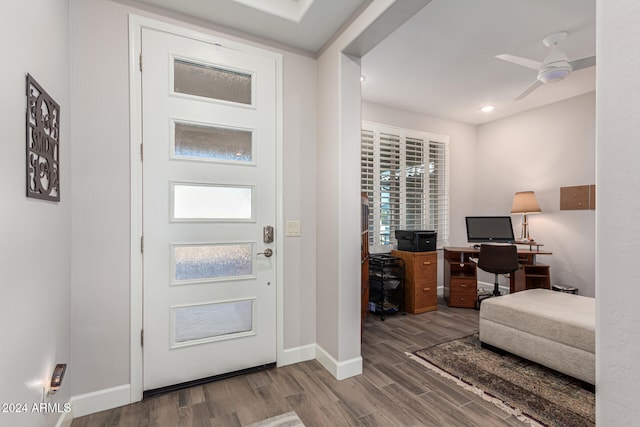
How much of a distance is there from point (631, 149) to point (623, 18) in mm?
356

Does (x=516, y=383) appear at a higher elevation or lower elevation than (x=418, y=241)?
lower

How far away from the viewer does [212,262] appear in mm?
2260

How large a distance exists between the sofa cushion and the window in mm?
1814

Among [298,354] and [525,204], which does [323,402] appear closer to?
[298,354]

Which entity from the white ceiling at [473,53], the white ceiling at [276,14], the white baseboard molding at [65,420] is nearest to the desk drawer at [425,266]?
the white ceiling at [473,53]

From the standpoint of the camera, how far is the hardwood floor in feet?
5.93

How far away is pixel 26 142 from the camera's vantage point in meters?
1.26

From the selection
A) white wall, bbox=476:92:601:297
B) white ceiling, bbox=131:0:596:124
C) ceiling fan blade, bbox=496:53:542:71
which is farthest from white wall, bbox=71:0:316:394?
white wall, bbox=476:92:601:297

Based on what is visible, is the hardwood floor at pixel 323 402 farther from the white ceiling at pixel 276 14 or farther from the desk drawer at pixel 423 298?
the white ceiling at pixel 276 14

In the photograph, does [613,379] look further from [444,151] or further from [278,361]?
[444,151]

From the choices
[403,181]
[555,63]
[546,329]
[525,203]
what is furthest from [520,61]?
[525,203]

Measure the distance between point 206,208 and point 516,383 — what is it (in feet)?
8.63

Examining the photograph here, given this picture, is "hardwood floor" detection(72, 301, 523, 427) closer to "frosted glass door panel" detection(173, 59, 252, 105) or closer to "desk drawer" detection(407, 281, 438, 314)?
"desk drawer" detection(407, 281, 438, 314)

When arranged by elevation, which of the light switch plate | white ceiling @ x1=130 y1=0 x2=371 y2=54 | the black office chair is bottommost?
the black office chair
